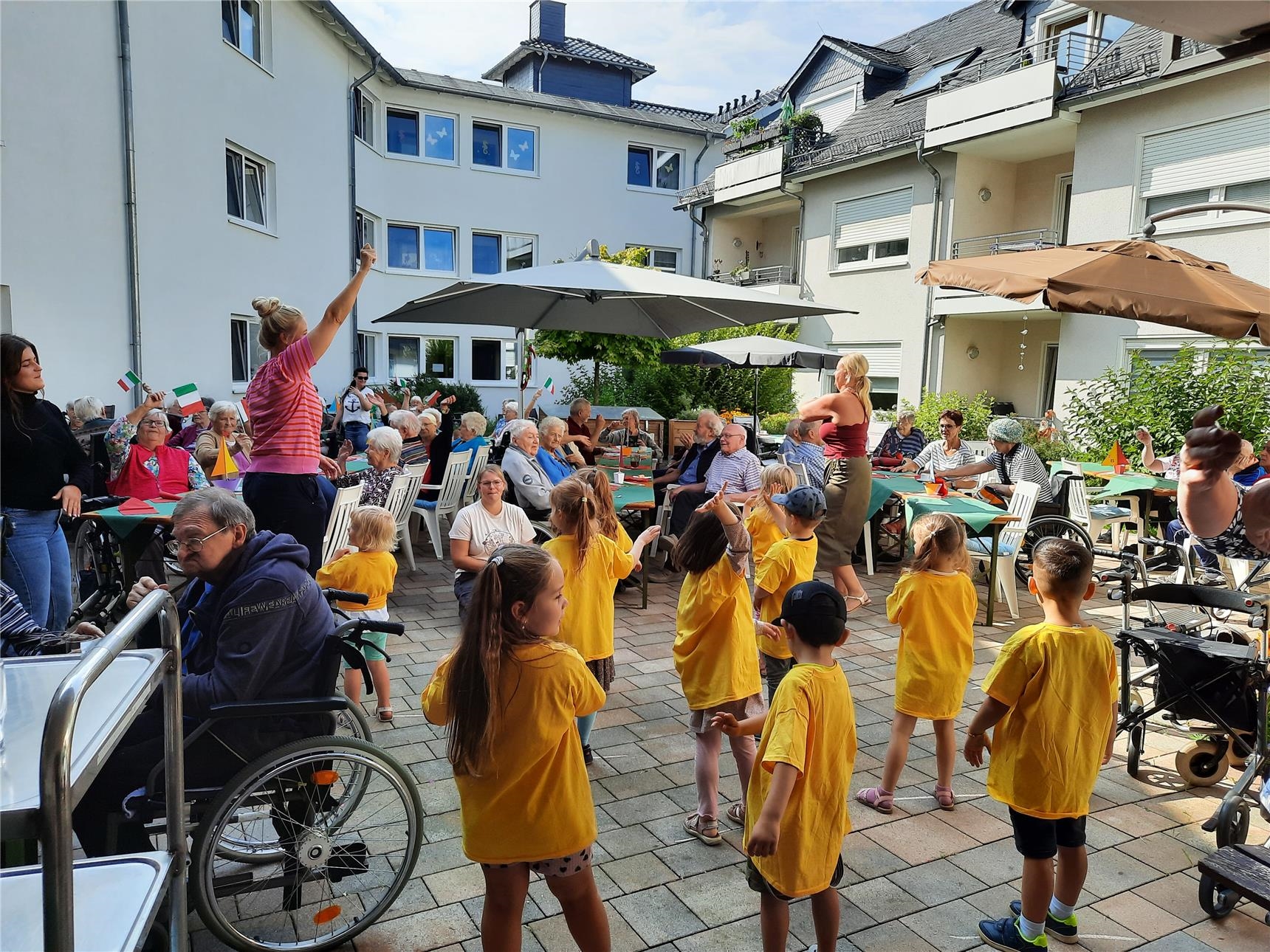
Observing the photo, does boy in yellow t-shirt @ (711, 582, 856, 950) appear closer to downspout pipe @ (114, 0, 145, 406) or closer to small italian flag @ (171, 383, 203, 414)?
small italian flag @ (171, 383, 203, 414)

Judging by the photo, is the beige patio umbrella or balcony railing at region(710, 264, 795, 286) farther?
balcony railing at region(710, 264, 795, 286)

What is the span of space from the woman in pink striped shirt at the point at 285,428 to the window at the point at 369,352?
53.2ft

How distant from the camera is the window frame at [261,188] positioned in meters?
13.3

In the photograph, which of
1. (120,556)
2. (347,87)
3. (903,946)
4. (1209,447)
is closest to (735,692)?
(903,946)

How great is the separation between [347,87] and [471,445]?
13079mm

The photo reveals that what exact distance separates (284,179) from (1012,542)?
13.8 meters

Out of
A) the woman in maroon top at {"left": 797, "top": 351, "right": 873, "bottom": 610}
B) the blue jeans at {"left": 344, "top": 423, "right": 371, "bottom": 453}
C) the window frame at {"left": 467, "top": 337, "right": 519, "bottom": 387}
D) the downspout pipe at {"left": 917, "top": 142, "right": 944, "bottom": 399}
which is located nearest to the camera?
the woman in maroon top at {"left": 797, "top": 351, "right": 873, "bottom": 610}

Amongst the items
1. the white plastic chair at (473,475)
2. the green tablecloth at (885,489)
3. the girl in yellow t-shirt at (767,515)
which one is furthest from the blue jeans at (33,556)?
the green tablecloth at (885,489)

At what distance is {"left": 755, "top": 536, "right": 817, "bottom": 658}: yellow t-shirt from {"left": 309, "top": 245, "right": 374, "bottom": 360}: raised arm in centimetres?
227

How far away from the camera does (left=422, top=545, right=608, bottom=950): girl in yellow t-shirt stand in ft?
7.24

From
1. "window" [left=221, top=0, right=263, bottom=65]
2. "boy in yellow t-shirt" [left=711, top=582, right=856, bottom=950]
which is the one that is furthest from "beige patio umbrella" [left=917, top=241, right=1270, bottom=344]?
"window" [left=221, top=0, right=263, bottom=65]

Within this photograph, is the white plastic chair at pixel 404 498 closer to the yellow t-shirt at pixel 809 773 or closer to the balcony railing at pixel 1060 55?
the yellow t-shirt at pixel 809 773

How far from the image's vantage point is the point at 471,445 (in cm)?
859

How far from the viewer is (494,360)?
23125mm
